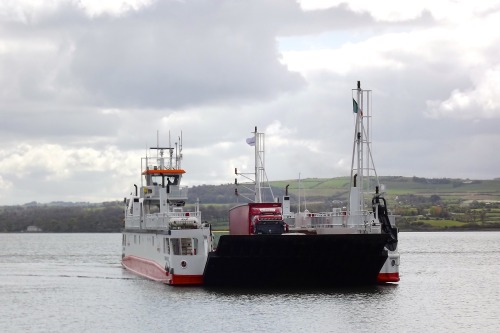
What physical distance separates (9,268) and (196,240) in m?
41.5

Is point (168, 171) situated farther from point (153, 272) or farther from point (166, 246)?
point (166, 246)

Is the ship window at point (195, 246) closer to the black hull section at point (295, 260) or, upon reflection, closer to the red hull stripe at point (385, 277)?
the black hull section at point (295, 260)

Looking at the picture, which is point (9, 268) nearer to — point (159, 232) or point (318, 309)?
point (159, 232)

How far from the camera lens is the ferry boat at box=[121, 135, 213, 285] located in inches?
2344

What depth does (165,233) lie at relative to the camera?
200 ft

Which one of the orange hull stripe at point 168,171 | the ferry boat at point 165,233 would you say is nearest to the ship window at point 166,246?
Result: the ferry boat at point 165,233

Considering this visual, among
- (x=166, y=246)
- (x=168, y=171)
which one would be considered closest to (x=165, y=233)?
(x=166, y=246)

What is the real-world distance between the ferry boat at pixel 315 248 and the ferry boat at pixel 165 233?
2000mm

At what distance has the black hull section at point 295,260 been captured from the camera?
5544cm

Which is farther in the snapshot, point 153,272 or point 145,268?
point 145,268

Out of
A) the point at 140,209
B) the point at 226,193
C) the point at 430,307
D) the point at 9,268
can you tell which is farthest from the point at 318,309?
the point at 226,193

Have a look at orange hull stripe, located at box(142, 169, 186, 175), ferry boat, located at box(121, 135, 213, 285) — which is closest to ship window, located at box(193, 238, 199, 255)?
ferry boat, located at box(121, 135, 213, 285)

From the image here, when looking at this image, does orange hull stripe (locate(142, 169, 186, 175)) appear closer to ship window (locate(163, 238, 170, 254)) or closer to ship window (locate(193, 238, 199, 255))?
ship window (locate(163, 238, 170, 254))

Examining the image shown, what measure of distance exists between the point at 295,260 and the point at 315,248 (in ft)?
5.15
